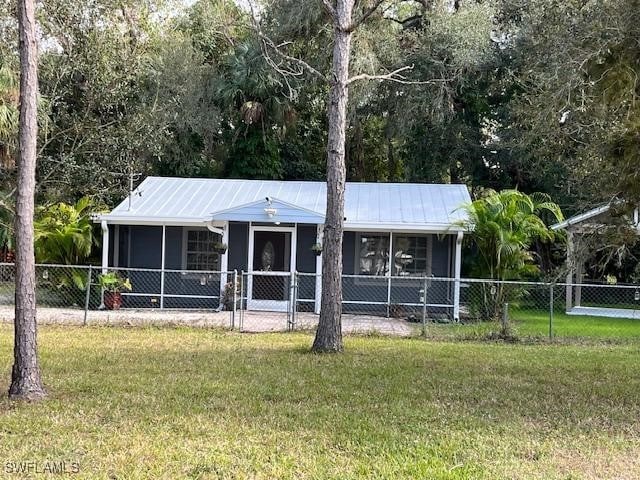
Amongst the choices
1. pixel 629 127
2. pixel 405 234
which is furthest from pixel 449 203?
pixel 629 127

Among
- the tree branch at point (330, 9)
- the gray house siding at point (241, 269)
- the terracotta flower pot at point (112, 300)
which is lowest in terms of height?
the terracotta flower pot at point (112, 300)

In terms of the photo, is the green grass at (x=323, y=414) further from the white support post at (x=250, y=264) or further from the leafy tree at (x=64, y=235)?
the leafy tree at (x=64, y=235)

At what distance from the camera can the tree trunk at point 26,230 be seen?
6.51 metres

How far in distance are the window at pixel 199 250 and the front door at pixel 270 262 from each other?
127cm

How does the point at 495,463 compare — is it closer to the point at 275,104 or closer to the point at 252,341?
the point at 252,341

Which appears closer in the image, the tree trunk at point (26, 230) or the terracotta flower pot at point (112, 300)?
the tree trunk at point (26, 230)

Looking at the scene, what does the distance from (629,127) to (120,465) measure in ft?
19.9

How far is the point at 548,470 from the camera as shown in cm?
480

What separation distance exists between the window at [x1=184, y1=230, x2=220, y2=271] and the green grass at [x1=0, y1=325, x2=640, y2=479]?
6968 millimetres

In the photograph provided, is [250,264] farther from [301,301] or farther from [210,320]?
[210,320]

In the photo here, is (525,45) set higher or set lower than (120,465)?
higher

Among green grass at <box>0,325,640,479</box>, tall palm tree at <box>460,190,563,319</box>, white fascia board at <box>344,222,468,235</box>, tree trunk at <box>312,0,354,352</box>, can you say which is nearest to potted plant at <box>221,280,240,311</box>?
white fascia board at <box>344,222,468,235</box>

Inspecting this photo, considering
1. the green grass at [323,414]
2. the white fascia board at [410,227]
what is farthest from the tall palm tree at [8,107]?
the white fascia board at [410,227]

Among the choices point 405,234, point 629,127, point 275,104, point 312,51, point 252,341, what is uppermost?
point 312,51
